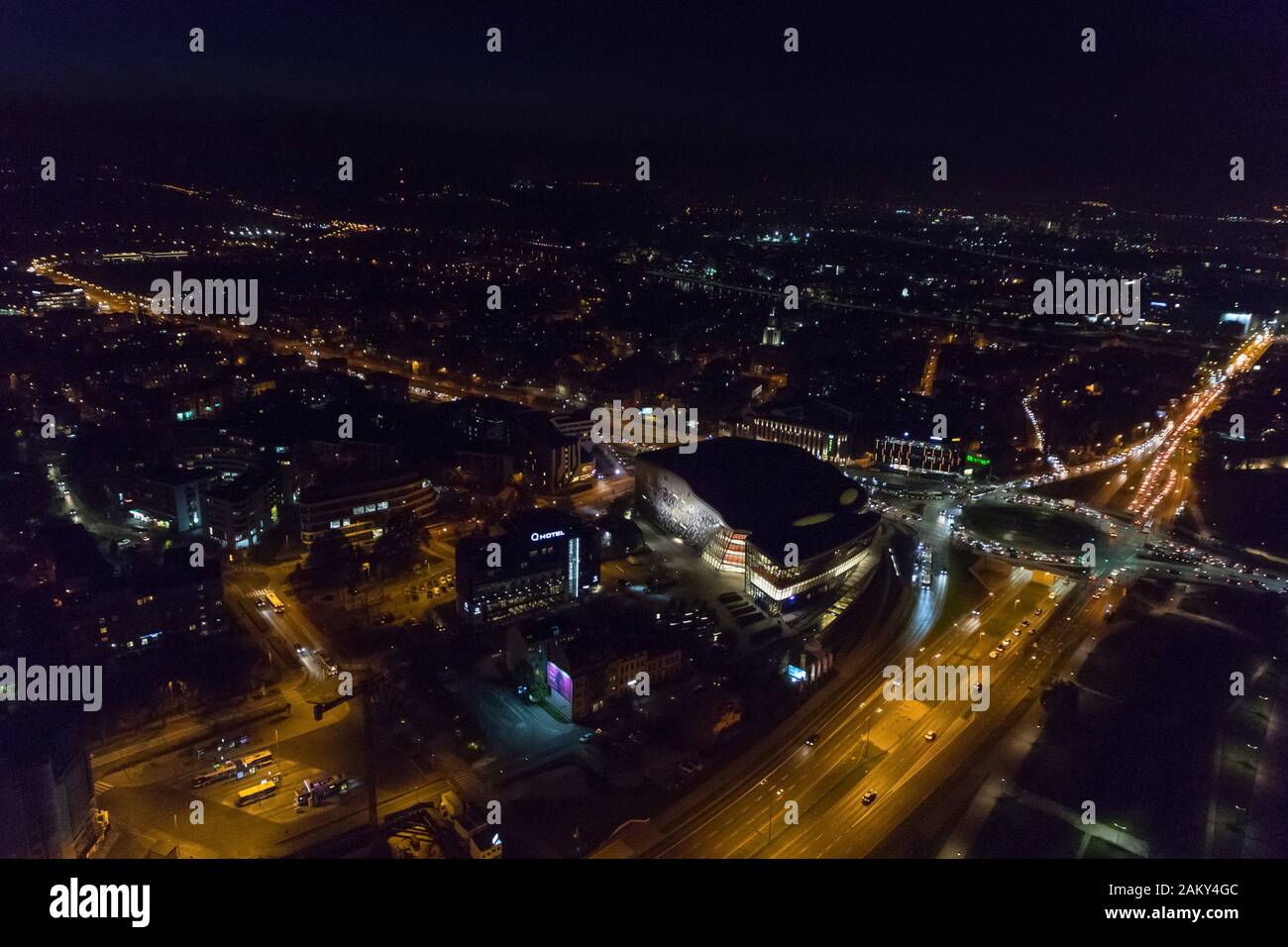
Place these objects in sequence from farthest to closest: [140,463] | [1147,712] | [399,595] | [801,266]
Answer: [801,266] → [140,463] → [399,595] → [1147,712]

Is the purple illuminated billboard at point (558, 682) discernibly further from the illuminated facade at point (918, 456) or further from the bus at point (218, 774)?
the illuminated facade at point (918, 456)

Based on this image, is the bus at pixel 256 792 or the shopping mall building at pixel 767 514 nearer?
the bus at pixel 256 792

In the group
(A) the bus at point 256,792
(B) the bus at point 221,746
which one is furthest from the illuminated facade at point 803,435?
(A) the bus at point 256,792

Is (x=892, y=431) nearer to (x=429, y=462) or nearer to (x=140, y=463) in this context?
(x=429, y=462)

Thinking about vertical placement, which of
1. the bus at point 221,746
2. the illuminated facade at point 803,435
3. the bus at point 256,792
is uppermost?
the illuminated facade at point 803,435

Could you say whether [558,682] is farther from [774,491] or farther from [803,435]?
[803,435]
